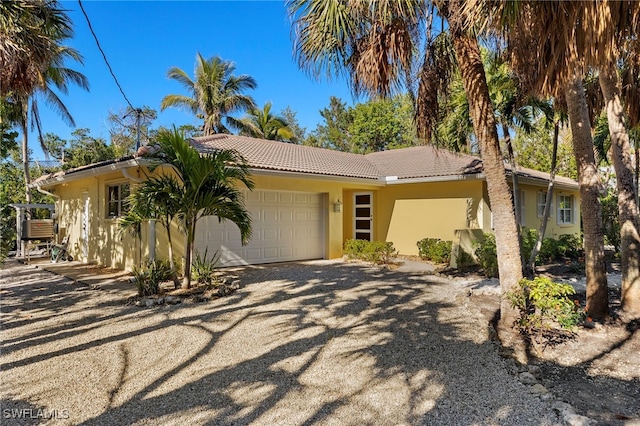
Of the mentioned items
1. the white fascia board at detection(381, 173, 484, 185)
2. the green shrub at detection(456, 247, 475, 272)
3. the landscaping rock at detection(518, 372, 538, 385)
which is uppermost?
the white fascia board at detection(381, 173, 484, 185)

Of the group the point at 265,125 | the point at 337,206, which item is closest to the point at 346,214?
the point at 337,206

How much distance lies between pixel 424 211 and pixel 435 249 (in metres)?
1.95

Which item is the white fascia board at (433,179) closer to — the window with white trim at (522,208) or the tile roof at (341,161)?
the tile roof at (341,161)

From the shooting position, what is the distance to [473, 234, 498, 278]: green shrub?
32.8 ft

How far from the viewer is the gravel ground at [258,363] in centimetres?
338

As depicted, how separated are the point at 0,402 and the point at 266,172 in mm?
7744

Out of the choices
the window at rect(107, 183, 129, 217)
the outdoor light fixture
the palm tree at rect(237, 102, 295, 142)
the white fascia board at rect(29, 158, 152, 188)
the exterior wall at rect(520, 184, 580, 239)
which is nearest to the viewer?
the white fascia board at rect(29, 158, 152, 188)

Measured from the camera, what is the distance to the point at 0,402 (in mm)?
3504

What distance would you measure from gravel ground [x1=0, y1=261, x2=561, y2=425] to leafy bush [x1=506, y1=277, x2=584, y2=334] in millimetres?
615

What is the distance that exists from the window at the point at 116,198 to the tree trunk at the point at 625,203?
451 inches

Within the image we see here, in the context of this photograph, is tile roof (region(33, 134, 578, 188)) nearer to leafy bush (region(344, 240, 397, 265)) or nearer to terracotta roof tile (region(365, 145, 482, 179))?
terracotta roof tile (region(365, 145, 482, 179))


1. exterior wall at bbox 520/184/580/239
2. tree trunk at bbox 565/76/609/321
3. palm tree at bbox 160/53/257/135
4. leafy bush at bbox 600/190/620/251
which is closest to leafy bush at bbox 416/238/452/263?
exterior wall at bbox 520/184/580/239

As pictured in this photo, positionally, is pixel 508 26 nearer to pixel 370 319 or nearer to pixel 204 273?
pixel 370 319

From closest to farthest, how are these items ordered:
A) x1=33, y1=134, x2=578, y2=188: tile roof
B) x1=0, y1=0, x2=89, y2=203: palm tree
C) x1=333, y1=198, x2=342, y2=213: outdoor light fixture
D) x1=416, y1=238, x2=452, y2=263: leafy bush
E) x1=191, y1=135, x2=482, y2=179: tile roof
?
x1=0, y1=0, x2=89, y2=203: palm tree → x1=33, y1=134, x2=578, y2=188: tile roof → x1=191, y1=135, x2=482, y2=179: tile roof → x1=416, y1=238, x2=452, y2=263: leafy bush → x1=333, y1=198, x2=342, y2=213: outdoor light fixture
